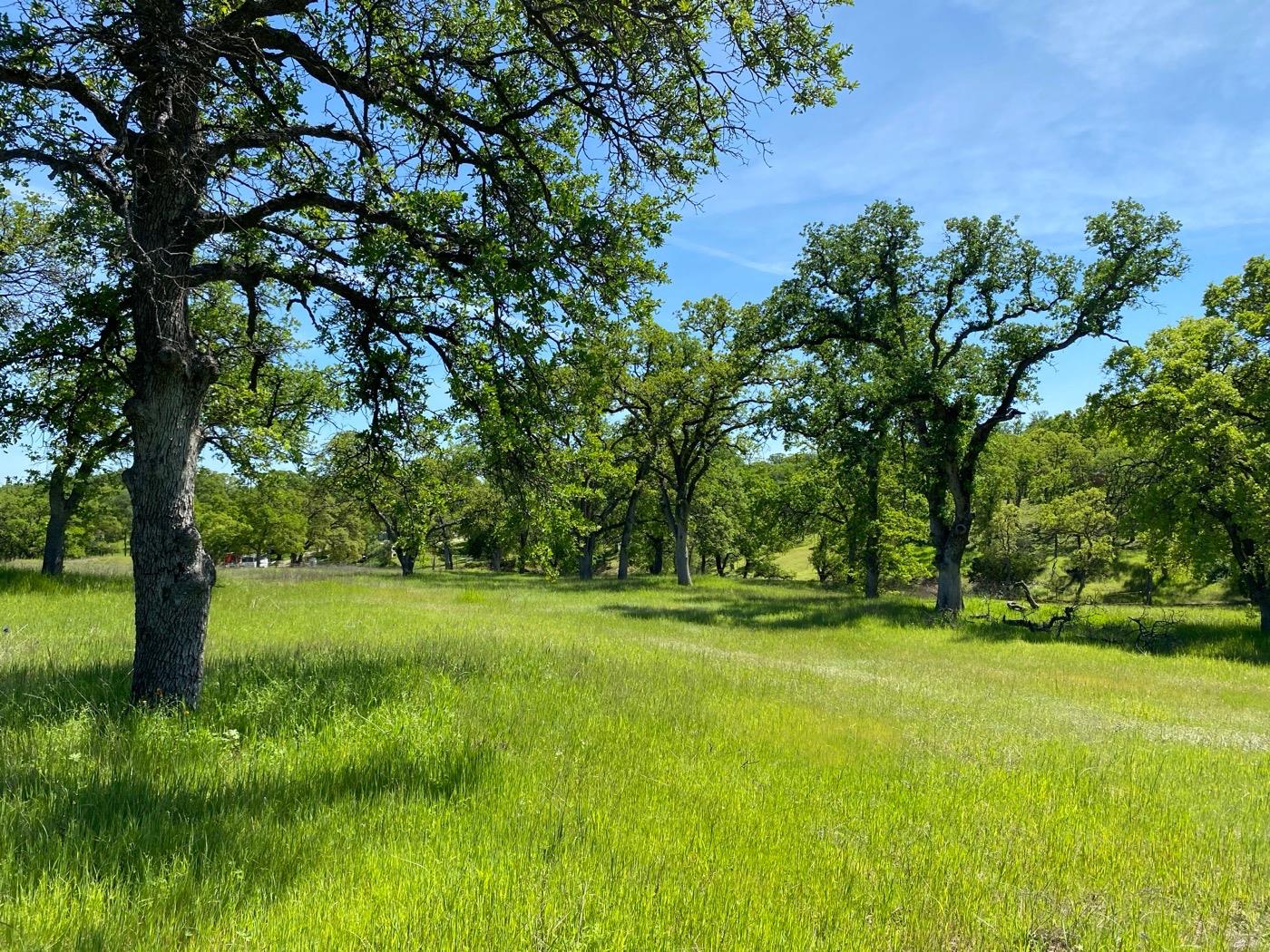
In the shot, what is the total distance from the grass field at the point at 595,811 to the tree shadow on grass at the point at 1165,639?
8.45 m

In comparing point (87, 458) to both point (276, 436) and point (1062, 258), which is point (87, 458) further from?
point (1062, 258)

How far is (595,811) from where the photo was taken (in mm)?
4773

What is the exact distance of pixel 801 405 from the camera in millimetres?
25297

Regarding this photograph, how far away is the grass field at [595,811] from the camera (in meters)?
3.41

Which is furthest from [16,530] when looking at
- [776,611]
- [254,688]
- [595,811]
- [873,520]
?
[595,811]

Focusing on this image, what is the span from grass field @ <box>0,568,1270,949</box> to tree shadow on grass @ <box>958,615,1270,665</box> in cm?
845

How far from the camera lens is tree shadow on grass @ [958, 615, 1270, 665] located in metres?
17.7

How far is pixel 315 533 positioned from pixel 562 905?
7560cm

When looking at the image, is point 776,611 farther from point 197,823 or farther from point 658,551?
point 658,551

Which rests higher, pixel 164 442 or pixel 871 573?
pixel 164 442

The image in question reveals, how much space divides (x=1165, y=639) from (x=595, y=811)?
69.5 ft

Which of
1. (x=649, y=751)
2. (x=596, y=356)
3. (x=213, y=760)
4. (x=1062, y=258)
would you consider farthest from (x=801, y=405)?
(x=213, y=760)

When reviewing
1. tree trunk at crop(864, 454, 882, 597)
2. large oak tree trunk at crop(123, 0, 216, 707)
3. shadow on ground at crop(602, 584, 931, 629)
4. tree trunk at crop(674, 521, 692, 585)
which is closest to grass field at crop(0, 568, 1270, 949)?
large oak tree trunk at crop(123, 0, 216, 707)

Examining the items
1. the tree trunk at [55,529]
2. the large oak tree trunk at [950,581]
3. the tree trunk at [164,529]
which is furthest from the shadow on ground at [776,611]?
the tree trunk at [55,529]
